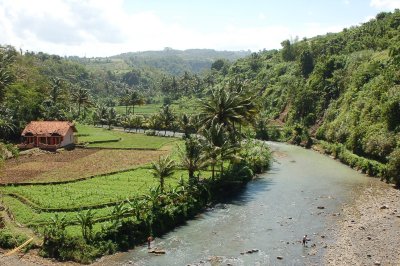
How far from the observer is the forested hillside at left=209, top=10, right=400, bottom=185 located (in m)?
64.2

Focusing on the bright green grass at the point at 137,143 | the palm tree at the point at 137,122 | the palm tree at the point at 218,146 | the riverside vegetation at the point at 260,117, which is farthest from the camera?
the palm tree at the point at 137,122

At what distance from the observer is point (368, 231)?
39312 mm

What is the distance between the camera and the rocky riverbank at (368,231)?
33.6 meters

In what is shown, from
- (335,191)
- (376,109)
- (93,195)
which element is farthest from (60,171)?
(376,109)

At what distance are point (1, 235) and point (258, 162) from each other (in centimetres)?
3832

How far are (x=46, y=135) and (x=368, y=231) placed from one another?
54102 millimetres

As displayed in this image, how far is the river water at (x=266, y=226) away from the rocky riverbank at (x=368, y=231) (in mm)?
1090

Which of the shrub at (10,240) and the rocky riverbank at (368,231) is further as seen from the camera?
the rocky riverbank at (368,231)

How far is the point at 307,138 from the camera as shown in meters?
88.1

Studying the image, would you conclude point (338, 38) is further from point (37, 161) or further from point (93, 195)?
point (93, 195)

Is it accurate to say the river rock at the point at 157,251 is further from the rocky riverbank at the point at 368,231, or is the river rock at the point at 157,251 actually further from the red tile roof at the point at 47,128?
the red tile roof at the point at 47,128

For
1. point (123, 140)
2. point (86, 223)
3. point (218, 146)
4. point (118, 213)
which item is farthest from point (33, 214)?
point (123, 140)

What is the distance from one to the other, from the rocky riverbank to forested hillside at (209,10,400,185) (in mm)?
7316

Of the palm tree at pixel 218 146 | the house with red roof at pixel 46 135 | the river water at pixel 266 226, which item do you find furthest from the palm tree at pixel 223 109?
the house with red roof at pixel 46 135
